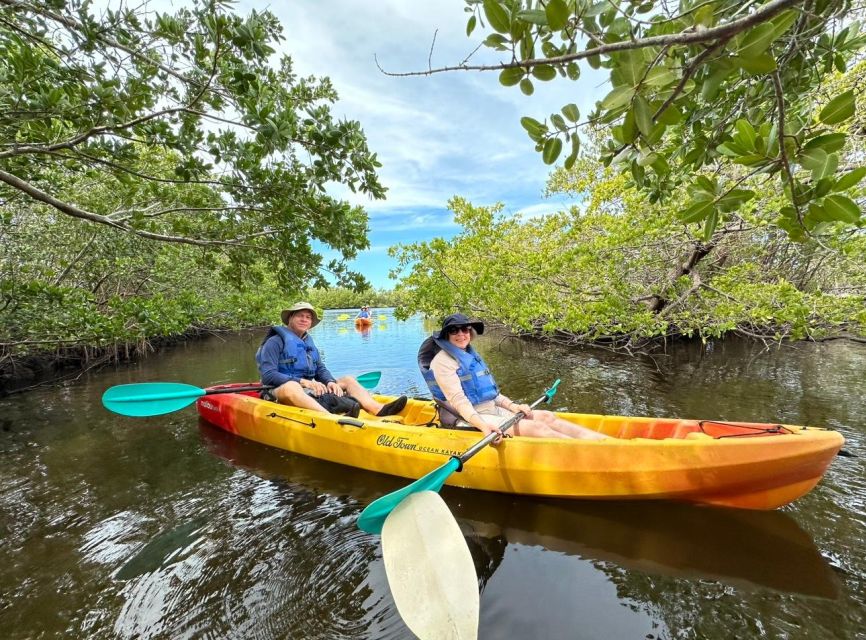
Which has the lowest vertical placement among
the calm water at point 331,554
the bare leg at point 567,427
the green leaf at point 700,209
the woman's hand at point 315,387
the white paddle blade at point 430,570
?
the calm water at point 331,554

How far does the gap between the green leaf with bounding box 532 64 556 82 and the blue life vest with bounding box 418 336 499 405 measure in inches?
117

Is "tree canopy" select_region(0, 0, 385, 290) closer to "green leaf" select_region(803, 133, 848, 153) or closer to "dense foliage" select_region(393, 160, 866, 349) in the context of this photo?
"green leaf" select_region(803, 133, 848, 153)

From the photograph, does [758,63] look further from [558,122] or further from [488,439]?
[488,439]

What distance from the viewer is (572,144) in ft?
4.85

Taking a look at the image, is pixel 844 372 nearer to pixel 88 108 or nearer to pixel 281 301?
pixel 88 108

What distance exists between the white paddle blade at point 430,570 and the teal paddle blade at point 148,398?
408 cm

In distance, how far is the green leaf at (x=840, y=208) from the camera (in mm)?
1150

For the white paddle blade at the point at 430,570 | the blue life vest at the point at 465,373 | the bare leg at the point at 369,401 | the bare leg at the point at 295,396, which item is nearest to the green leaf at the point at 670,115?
the white paddle blade at the point at 430,570

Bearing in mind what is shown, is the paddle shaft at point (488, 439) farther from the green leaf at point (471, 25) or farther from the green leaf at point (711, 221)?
the green leaf at point (471, 25)

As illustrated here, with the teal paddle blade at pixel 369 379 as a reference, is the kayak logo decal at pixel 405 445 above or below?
below

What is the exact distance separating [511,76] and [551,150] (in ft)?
1.00

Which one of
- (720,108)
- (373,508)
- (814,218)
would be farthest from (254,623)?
(720,108)

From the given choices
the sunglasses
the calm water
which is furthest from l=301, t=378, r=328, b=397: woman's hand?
the sunglasses

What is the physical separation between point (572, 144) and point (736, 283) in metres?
9.33
